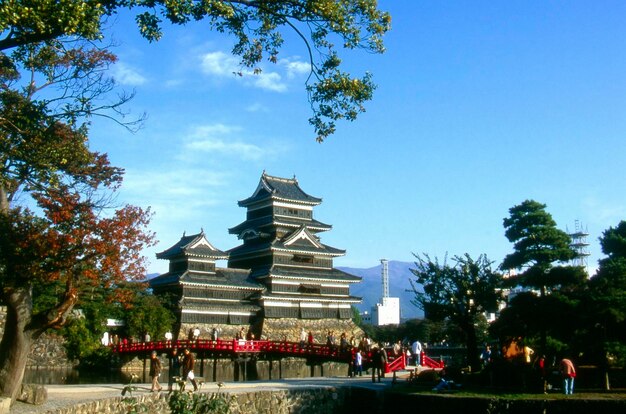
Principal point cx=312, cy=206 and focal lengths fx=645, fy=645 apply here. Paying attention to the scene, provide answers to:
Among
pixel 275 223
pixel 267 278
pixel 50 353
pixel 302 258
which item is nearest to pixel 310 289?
pixel 302 258

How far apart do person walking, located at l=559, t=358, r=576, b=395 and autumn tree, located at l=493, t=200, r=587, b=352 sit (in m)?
2.48

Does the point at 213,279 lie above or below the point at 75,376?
above

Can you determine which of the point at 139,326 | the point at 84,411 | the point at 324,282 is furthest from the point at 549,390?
the point at 324,282

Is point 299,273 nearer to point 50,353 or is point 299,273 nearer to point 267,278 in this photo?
point 267,278

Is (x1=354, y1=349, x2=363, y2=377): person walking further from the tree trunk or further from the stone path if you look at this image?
the tree trunk

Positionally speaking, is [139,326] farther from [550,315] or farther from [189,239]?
[550,315]

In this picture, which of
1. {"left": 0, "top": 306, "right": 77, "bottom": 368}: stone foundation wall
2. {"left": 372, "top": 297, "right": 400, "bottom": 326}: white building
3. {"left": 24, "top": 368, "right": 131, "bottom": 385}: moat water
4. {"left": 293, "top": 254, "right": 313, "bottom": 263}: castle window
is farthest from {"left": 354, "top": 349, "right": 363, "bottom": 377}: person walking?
{"left": 372, "top": 297, "right": 400, "bottom": 326}: white building

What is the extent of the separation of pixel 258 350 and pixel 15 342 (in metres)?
21.1

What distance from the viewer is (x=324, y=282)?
5462cm

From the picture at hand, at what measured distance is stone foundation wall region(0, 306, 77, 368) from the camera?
41.1 meters

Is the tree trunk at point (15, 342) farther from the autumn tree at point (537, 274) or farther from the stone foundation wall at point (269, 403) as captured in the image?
the autumn tree at point (537, 274)

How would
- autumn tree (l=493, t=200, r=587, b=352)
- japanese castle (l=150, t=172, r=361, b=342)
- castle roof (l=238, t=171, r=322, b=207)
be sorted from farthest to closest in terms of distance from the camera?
1. castle roof (l=238, t=171, r=322, b=207)
2. japanese castle (l=150, t=172, r=361, b=342)
3. autumn tree (l=493, t=200, r=587, b=352)

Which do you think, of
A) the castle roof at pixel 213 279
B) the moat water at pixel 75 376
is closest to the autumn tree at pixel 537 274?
the moat water at pixel 75 376

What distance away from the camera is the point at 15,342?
52.2 feet
